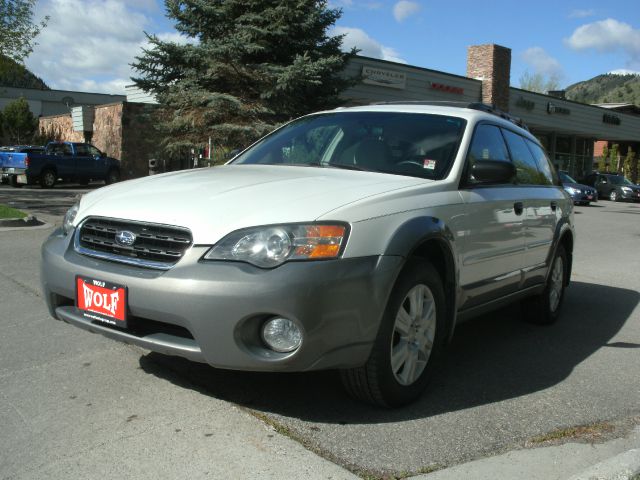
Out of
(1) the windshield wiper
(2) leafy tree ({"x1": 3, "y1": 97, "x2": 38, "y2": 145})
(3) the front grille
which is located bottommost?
(3) the front grille

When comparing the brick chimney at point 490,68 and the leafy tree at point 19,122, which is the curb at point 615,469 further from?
the leafy tree at point 19,122

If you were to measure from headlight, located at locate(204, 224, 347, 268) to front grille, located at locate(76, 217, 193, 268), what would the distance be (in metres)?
0.20

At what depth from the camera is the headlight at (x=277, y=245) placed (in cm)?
296

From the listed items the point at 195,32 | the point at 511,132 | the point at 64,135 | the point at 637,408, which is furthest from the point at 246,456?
the point at 64,135

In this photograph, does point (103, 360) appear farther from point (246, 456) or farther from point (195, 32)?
point (195, 32)

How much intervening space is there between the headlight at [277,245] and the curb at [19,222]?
8.89 meters

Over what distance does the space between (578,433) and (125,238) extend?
2.52 m

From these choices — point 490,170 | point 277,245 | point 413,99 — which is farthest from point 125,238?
point 413,99

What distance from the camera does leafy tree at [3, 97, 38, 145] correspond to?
43031 mm

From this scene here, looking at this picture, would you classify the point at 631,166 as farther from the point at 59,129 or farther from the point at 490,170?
the point at 490,170

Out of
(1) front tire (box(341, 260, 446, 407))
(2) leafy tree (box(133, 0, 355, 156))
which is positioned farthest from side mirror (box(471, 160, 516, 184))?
(2) leafy tree (box(133, 0, 355, 156))

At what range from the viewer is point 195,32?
17.5 meters

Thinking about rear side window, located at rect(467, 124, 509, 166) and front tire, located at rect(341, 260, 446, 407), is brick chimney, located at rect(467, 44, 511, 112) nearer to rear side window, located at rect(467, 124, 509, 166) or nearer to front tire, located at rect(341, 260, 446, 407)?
rear side window, located at rect(467, 124, 509, 166)

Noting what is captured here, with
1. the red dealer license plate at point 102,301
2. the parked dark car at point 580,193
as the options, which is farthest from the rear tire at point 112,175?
the red dealer license plate at point 102,301
